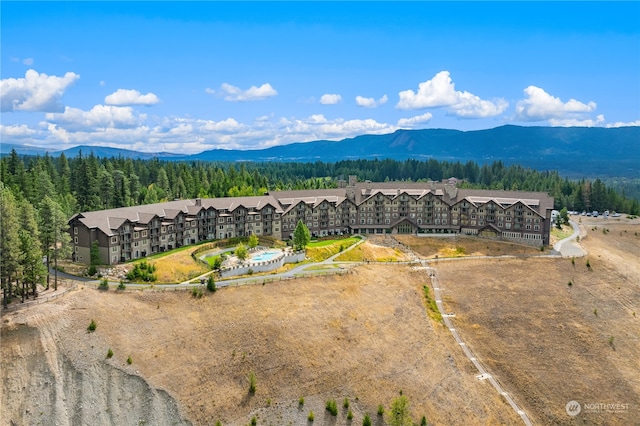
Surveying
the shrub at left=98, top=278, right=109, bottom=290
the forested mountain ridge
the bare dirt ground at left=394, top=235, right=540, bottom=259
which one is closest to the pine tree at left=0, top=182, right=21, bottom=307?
the forested mountain ridge

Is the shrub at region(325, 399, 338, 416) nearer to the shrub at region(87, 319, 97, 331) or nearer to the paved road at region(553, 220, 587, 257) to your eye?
the shrub at region(87, 319, 97, 331)

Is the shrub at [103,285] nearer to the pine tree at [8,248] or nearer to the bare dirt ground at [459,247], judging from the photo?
the pine tree at [8,248]

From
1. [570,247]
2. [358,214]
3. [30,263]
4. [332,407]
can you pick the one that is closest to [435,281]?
[358,214]

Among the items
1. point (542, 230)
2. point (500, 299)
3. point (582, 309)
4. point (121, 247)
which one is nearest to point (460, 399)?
point (500, 299)

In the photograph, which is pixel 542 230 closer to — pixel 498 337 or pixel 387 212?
pixel 387 212

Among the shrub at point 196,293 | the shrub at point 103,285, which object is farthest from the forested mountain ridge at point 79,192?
the shrub at point 196,293
